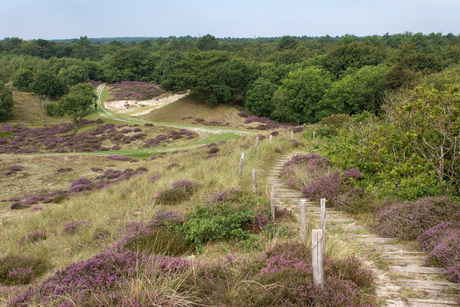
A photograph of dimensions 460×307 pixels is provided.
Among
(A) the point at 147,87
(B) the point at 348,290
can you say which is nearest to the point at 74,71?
(A) the point at 147,87

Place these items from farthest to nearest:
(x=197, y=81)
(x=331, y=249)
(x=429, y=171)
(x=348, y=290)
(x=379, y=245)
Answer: (x=197, y=81), (x=429, y=171), (x=379, y=245), (x=331, y=249), (x=348, y=290)

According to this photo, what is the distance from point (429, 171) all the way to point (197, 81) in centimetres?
5657

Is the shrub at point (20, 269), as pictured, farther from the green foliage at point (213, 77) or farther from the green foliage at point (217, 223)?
the green foliage at point (213, 77)

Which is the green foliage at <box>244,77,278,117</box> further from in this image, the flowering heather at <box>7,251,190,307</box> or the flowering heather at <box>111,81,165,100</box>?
the flowering heather at <box>7,251,190,307</box>

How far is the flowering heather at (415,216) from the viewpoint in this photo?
6.60m

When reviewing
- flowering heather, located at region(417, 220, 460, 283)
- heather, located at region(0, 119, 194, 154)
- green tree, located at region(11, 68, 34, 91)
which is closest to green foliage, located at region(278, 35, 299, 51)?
heather, located at region(0, 119, 194, 154)

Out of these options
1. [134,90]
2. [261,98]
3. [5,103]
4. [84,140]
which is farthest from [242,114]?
[5,103]

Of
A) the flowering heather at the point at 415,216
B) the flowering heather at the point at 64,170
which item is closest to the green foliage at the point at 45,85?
the flowering heather at the point at 64,170

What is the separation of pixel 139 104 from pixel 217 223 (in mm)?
71925

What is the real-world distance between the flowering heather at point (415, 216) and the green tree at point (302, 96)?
45.9m

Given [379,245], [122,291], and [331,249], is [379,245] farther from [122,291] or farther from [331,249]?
[122,291]

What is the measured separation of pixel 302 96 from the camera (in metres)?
52.8

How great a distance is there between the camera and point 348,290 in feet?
13.7

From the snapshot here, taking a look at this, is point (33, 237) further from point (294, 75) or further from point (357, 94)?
point (294, 75)
